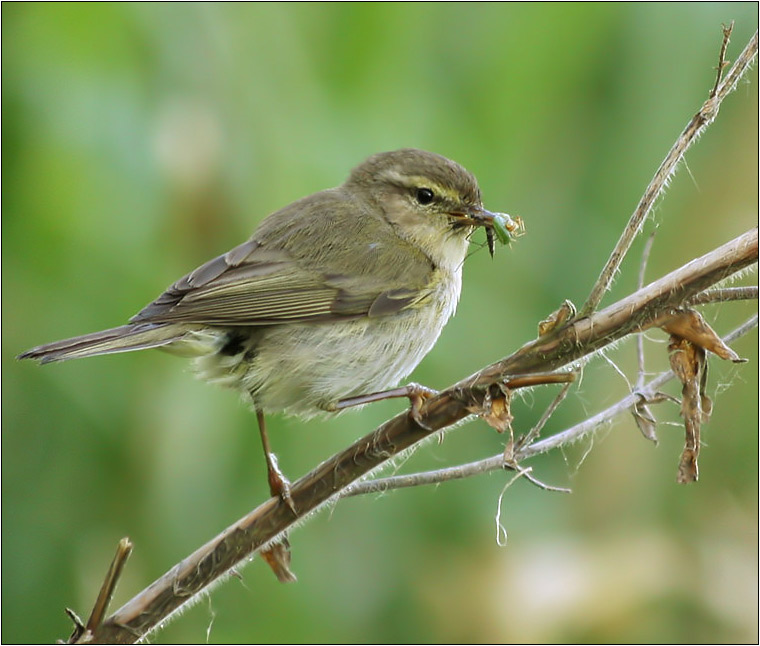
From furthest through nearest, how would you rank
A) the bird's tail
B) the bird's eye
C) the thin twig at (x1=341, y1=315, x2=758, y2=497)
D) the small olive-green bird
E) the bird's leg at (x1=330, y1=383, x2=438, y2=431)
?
the bird's eye
the small olive-green bird
the bird's tail
the thin twig at (x1=341, y1=315, x2=758, y2=497)
the bird's leg at (x1=330, y1=383, x2=438, y2=431)

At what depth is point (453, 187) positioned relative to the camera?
12.4 ft

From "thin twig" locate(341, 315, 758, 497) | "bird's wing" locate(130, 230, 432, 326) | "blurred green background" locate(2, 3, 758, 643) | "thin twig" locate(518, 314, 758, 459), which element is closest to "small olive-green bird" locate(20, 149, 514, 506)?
"bird's wing" locate(130, 230, 432, 326)

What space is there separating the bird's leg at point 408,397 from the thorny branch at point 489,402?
0.11ft

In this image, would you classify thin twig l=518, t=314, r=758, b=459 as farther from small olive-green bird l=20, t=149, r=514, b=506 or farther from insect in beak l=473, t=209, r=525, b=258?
insect in beak l=473, t=209, r=525, b=258

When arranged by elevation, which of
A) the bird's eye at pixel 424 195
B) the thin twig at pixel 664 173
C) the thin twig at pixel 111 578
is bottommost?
the thin twig at pixel 111 578

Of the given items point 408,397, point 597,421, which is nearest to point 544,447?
point 597,421

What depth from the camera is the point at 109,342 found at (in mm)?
2943

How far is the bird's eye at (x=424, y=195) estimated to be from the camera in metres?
3.86

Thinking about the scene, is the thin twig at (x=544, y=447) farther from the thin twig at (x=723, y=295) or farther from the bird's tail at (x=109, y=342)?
the bird's tail at (x=109, y=342)

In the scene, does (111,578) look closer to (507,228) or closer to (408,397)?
(408,397)

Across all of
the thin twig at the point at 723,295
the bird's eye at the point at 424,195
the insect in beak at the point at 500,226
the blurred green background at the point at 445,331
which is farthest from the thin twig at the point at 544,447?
the bird's eye at the point at 424,195

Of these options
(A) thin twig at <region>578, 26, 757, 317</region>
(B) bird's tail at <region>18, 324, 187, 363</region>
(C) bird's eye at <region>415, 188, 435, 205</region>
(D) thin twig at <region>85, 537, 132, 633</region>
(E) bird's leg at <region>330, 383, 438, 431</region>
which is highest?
(B) bird's tail at <region>18, 324, 187, 363</region>

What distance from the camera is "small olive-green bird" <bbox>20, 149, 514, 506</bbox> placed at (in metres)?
3.25

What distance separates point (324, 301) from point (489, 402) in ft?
5.17
